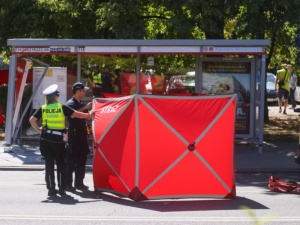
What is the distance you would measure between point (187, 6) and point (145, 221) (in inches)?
365

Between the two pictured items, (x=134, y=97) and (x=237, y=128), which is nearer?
(x=134, y=97)

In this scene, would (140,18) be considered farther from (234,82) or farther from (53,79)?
(234,82)

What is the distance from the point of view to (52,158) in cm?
1077

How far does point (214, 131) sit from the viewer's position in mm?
10398

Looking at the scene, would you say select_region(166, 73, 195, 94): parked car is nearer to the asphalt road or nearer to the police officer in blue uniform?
the asphalt road

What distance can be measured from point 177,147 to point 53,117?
188 centimetres

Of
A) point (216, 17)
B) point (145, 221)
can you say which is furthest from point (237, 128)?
point (145, 221)

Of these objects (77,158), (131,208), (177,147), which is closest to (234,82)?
(77,158)

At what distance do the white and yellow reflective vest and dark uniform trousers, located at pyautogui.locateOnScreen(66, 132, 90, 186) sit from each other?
49 cm

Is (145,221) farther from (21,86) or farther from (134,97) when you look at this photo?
(21,86)

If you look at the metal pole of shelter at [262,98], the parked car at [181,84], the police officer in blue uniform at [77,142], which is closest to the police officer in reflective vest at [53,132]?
the police officer in blue uniform at [77,142]

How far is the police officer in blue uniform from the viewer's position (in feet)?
36.3

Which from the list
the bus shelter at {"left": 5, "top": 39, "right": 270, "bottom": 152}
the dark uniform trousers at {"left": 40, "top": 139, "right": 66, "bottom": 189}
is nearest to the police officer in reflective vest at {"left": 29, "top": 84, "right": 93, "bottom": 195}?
the dark uniform trousers at {"left": 40, "top": 139, "right": 66, "bottom": 189}

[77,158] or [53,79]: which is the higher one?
[53,79]
